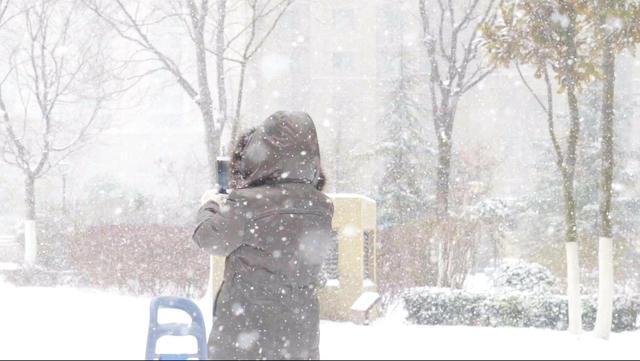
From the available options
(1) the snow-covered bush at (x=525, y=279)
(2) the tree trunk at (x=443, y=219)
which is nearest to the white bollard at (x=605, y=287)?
(1) the snow-covered bush at (x=525, y=279)

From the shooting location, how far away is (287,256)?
254 cm

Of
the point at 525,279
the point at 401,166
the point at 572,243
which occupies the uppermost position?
the point at 401,166

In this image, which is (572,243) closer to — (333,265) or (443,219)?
(333,265)

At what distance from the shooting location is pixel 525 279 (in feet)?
38.4

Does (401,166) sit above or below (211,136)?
below

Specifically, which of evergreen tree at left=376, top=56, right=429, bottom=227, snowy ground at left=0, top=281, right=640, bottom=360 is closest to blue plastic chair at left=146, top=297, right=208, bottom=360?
snowy ground at left=0, top=281, right=640, bottom=360

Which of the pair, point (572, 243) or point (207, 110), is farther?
point (207, 110)

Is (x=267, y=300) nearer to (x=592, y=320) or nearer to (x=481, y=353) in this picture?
(x=481, y=353)

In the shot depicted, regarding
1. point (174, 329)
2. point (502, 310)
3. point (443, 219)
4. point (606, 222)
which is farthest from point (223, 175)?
point (443, 219)

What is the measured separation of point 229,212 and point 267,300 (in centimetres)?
36

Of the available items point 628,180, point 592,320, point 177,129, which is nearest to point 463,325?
point 592,320

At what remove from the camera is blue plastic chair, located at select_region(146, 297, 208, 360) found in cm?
282

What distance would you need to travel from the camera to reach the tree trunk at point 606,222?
8.13m

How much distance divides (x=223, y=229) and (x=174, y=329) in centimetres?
75
